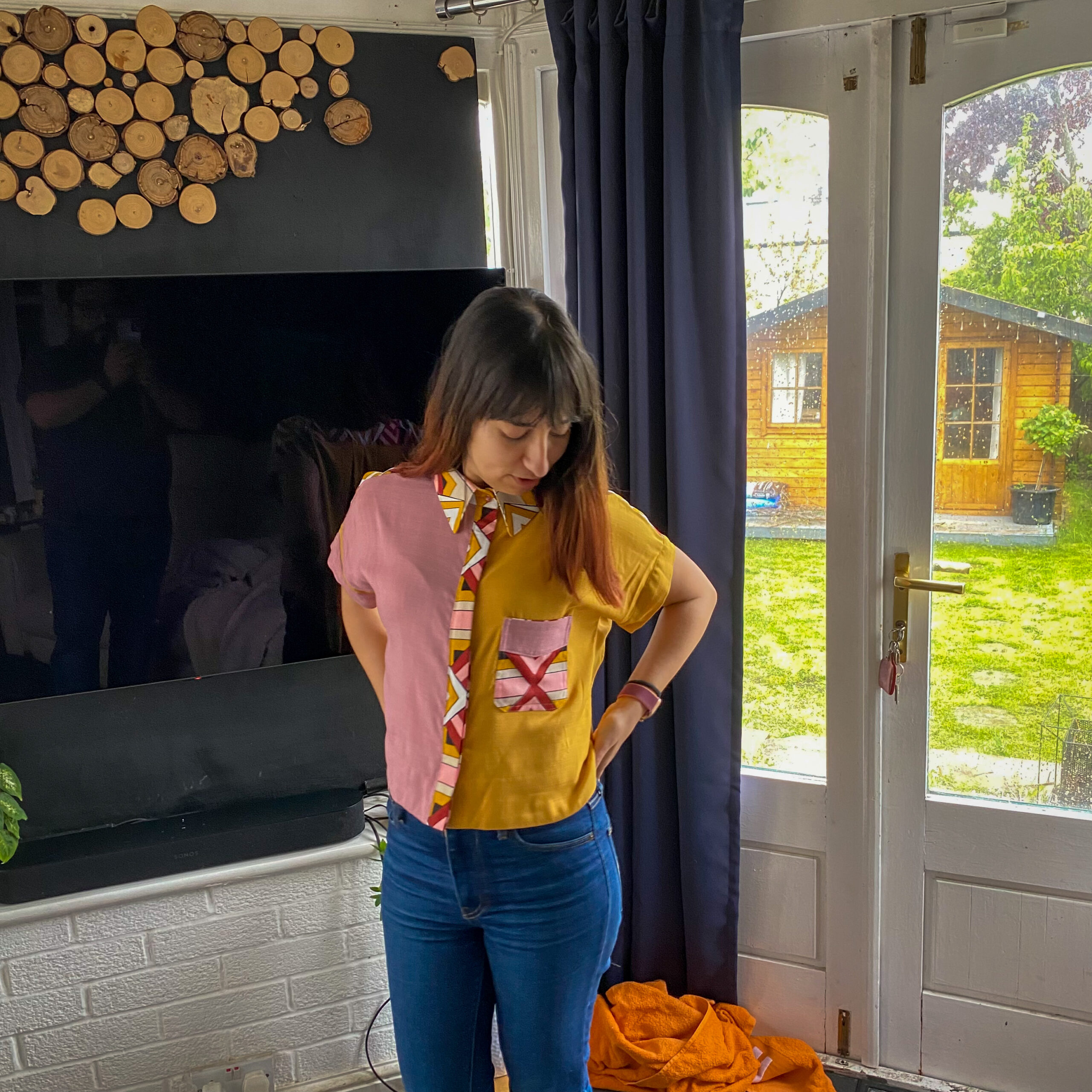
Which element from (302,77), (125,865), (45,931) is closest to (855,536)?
(302,77)

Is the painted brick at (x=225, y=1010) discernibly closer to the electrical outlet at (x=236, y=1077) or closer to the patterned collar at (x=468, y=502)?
the electrical outlet at (x=236, y=1077)

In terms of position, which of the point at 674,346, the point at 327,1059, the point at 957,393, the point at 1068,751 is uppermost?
the point at 674,346

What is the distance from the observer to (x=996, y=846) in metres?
1.97

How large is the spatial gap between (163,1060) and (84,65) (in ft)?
5.97

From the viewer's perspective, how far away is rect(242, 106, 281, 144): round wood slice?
1.91 meters

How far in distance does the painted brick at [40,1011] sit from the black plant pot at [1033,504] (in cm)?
192

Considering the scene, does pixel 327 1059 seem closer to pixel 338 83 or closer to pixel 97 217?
pixel 97 217

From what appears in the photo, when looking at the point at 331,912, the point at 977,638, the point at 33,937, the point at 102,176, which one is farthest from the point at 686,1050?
the point at 102,176

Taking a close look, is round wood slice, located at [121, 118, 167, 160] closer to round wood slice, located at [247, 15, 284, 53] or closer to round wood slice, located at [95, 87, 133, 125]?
round wood slice, located at [95, 87, 133, 125]

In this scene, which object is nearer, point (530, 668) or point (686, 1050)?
point (530, 668)

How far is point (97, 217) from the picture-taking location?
6.02ft

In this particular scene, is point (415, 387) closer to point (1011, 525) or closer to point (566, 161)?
point (566, 161)

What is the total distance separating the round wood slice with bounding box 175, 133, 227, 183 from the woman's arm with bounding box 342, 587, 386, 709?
0.91 meters

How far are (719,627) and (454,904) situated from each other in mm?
919
